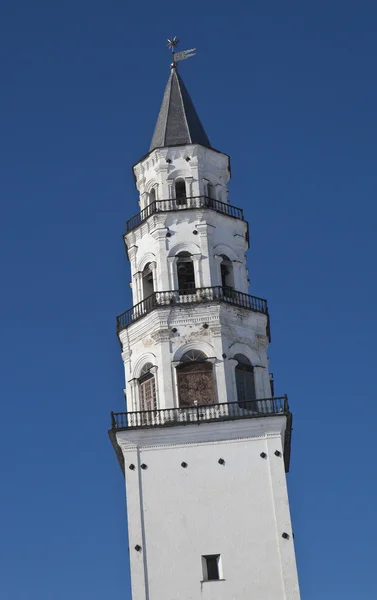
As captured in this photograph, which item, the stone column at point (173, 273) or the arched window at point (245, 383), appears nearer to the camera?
the arched window at point (245, 383)

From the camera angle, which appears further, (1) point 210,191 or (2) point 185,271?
(1) point 210,191

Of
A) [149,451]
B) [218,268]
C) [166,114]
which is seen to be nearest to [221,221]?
[218,268]

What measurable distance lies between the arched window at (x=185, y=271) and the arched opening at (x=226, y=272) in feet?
4.25

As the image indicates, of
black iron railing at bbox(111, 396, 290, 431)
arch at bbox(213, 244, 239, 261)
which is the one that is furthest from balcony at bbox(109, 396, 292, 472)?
arch at bbox(213, 244, 239, 261)

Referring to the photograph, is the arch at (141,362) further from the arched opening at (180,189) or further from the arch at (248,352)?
the arched opening at (180,189)

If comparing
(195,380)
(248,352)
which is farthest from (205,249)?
(195,380)

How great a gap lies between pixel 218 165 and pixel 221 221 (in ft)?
10.1

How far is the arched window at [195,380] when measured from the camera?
40.1m

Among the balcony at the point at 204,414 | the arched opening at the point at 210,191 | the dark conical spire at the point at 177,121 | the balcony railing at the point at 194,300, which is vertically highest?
the dark conical spire at the point at 177,121

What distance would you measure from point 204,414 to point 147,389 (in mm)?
2713

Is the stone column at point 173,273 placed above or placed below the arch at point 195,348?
above

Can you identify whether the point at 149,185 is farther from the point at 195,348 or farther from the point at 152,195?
the point at 195,348

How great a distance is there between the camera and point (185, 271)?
43.3 metres

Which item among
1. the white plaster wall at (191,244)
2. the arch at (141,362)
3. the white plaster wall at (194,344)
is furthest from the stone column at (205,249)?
the arch at (141,362)
